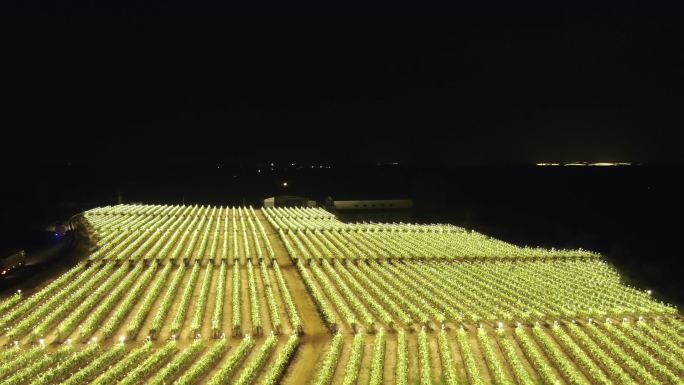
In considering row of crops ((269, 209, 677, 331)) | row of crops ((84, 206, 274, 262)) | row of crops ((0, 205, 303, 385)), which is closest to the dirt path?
row of crops ((0, 205, 303, 385))

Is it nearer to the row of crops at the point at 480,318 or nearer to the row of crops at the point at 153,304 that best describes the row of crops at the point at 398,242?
the row of crops at the point at 480,318

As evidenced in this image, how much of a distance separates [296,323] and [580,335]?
34.5 ft

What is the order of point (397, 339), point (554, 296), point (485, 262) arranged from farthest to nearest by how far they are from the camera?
point (485, 262)
point (554, 296)
point (397, 339)

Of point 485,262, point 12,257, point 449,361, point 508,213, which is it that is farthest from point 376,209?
point 449,361

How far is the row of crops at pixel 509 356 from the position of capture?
13.9 meters

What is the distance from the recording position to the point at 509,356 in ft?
50.9

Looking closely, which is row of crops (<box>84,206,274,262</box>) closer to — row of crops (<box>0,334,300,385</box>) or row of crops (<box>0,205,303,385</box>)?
row of crops (<box>0,205,303,385</box>)

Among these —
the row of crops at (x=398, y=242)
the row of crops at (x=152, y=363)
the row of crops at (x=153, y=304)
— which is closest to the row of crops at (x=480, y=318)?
the row of crops at (x=398, y=242)

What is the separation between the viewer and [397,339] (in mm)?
16391

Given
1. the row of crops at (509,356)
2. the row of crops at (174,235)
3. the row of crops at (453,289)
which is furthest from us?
the row of crops at (174,235)

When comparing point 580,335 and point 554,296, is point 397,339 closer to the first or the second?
point 580,335

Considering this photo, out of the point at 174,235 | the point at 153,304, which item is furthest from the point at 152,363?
the point at 174,235

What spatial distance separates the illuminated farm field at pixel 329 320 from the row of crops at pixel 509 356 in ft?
0.22

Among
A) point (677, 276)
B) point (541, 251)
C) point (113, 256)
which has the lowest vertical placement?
point (677, 276)
